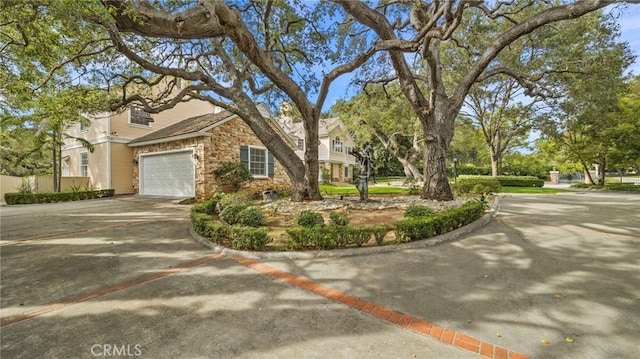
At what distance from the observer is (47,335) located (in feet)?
7.86

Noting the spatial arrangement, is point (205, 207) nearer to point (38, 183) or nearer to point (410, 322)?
point (410, 322)

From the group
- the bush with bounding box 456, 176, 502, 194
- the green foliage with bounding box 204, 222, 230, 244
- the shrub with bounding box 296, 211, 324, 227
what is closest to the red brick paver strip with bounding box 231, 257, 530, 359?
the shrub with bounding box 296, 211, 324, 227

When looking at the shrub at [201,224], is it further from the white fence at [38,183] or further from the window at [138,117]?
the white fence at [38,183]

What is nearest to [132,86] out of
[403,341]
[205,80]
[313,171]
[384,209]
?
[205,80]

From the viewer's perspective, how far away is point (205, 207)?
310 inches

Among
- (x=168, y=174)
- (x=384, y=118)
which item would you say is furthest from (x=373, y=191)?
(x=168, y=174)

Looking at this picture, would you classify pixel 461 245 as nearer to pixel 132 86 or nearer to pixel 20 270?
pixel 20 270

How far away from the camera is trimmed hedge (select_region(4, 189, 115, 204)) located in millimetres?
12562

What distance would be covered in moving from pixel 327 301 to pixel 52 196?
1697 cm

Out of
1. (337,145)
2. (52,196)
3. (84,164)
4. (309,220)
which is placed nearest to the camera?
(309,220)

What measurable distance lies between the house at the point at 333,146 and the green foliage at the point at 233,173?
12.7 m

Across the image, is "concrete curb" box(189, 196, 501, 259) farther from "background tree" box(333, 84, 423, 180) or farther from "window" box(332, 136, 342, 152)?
"window" box(332, 136, 342, 152)

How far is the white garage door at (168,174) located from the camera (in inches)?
505

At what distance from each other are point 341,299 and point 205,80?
8837 mm
